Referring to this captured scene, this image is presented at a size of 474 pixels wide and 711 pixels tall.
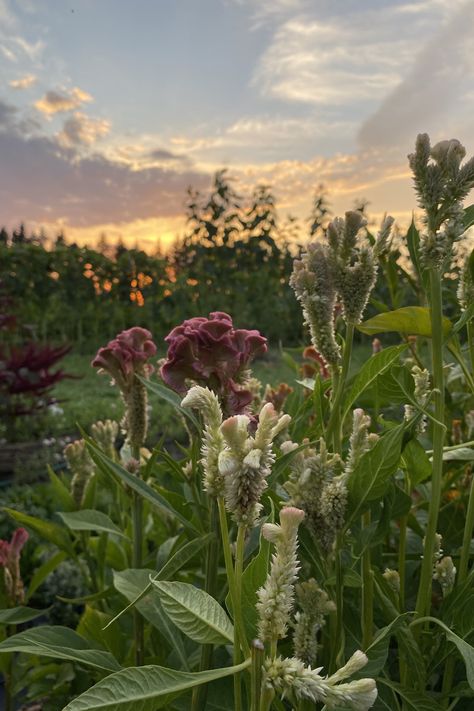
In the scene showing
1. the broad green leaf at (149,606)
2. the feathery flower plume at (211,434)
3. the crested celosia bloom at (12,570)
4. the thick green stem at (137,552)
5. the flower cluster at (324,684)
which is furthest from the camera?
the crested celosia bloom at (12,570)

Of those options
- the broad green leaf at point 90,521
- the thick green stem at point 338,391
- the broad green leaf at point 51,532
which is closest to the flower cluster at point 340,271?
the thick green stem at point 338,391

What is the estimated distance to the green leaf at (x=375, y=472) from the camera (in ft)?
2.50

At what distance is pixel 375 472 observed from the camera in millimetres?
762

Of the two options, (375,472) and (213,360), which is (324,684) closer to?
(375,472)

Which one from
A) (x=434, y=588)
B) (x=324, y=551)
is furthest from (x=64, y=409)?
(x=324, y=551)

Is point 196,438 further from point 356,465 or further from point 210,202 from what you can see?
point 210,202

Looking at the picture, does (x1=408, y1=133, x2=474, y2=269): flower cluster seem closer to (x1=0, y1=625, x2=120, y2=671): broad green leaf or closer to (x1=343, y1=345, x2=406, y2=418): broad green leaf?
(x1=343, y1=345, x2=406, y2=418): broad green leaf

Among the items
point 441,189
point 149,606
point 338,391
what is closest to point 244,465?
point 338,391

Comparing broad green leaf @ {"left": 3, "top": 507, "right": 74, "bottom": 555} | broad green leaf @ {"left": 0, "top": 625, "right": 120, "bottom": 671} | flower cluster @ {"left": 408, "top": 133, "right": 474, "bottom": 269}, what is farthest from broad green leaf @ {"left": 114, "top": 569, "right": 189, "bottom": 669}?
flower cluster @ {"left": 408, "top": 133, "right": 474, "bottom": 269}

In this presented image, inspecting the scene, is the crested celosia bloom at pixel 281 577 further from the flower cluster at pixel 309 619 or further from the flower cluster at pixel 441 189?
the flower cluster at pixel 441 189

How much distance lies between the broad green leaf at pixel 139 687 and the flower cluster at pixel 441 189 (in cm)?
52

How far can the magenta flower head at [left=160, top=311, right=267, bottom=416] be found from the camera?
35.7 inches

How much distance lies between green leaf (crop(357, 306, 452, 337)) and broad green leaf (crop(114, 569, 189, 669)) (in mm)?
491

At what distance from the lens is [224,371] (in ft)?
3.05
